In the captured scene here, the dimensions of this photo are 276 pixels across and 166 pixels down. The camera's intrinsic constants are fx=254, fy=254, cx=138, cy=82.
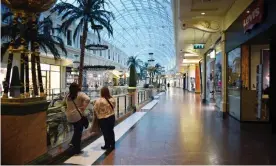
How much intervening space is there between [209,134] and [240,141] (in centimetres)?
96

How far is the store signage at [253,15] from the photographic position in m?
6.62

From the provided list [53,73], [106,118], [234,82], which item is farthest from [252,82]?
[53,73]

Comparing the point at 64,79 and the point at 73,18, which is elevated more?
the point at 73,18

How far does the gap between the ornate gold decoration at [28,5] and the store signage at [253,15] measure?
5251mm

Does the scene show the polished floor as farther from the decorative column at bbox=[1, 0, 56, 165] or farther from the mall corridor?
the decorative column at bbox=[1, 0, 56, 165]

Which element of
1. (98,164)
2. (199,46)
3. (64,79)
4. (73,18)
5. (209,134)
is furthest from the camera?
(64,79)

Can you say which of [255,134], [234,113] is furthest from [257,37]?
[234,113]

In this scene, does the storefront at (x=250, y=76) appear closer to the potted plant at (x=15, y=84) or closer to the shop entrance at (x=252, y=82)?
the shop entrance at (x=252, y=82)

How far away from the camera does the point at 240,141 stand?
6.13 metres

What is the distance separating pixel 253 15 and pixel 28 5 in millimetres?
6030

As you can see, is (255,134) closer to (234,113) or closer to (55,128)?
(234,113)

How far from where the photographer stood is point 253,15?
7219mm

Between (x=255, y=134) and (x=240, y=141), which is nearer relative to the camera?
(x=240, y=141)

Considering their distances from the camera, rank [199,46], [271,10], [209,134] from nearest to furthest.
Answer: [271,10]
[209,134]
[199,46]
